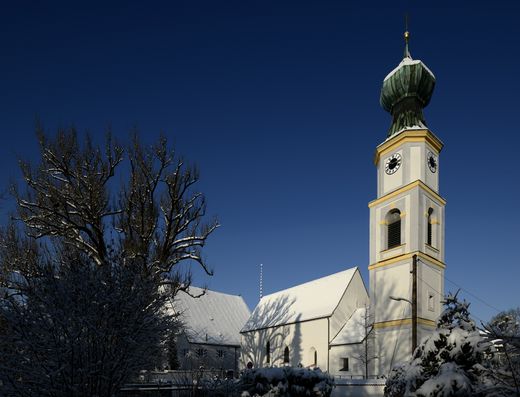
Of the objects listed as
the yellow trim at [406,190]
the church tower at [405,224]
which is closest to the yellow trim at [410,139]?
the church tower at [405,224]

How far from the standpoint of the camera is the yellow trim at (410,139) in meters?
27.2

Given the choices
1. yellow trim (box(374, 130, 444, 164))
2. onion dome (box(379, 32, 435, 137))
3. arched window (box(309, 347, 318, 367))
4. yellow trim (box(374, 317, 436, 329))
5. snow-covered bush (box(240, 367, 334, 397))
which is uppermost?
onion dome (box(379, 32, 435, 137))

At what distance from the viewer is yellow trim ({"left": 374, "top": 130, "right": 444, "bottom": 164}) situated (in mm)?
27219

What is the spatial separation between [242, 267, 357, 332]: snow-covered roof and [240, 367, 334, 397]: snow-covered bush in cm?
2003

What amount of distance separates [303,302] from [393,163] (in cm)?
1552

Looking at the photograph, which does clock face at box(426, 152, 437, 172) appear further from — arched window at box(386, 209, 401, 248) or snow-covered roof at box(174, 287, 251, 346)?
snow-covered roof at box(174, 287, 251, 346)

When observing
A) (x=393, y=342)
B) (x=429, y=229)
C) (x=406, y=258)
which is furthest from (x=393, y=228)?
(x=393, y=342)

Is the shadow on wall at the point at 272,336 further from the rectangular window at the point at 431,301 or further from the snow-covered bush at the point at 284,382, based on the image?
the snow-covered bush at the point at 284,382

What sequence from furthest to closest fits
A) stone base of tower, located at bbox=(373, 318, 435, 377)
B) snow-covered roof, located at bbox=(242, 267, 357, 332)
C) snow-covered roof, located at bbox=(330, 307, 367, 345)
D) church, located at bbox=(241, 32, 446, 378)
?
snow-covered roof, located at bbox=(242, 267, 357, 332)
snow-covered roof, located at bbox=(330, 307, 367, 345)
church, located at bbox=(241, 32, 446, 378)
stone base of tower, located at bbox=(373, 318, 435, 377)

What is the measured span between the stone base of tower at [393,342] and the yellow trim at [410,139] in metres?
11.1

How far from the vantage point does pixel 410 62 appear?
29.6 m

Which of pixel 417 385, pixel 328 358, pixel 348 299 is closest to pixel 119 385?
pixel 417 385

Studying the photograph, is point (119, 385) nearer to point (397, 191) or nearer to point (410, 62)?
point (397, 191)

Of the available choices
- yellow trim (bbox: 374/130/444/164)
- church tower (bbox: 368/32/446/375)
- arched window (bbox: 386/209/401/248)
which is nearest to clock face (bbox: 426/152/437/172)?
church tower (bbox: 368/32/446/375)
